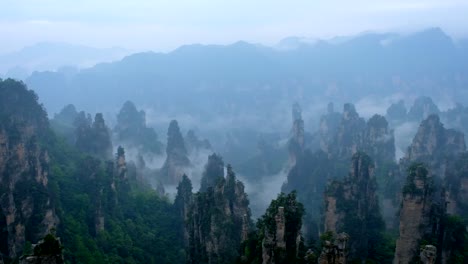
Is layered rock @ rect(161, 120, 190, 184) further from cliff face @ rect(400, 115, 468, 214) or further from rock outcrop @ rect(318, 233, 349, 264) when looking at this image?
rock outcrop @ rect(318, 233, 349, 264)

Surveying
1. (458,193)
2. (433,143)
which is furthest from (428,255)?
(433,143)

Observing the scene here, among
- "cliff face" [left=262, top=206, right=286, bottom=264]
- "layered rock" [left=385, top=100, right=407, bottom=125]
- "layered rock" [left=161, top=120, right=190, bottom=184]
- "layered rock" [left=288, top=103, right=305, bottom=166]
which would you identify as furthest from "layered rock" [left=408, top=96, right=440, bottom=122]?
"cliff face" [left=262, top=206, right=286, bottom=264]

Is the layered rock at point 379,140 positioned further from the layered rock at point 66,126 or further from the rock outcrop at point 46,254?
the rock outcrop at point 46,254

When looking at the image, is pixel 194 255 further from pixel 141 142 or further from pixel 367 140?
pixel 141 142

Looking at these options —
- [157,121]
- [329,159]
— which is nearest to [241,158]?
[329,159]

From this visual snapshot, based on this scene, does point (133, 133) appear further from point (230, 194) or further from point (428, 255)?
point (428, 255)

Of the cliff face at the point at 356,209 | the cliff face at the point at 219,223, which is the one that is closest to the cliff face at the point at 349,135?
the cliff face at the point at 356,209
